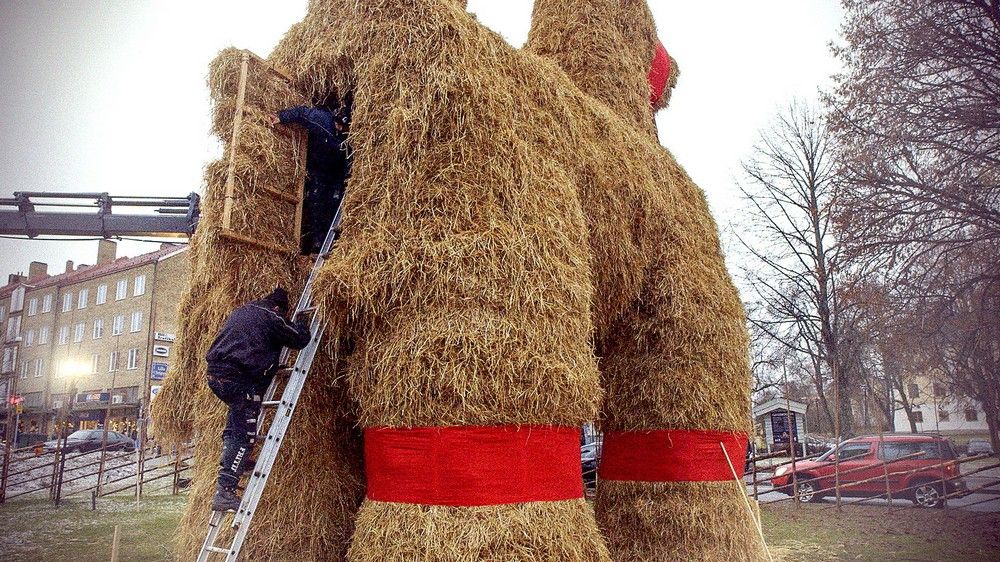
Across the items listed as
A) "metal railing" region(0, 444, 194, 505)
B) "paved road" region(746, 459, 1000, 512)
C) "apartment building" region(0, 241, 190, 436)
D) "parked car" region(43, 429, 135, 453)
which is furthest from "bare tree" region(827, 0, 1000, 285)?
"parked car" region(43, 429, 135, 453)

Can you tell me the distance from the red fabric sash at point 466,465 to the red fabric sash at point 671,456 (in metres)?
1.98

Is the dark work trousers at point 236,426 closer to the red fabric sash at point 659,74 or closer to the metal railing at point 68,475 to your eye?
the red fabric sash at point 659,74

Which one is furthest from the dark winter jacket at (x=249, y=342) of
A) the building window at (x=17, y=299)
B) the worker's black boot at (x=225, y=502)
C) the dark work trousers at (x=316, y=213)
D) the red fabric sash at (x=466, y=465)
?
the building window at (x=17, y=299)

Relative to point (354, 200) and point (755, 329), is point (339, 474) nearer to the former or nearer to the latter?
point (354, 200)

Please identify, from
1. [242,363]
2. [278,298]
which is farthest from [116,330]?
[242,363]

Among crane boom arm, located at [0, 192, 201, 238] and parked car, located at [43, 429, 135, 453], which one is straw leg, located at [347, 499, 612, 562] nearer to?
crane boom arm, located at [0, 192, 201, 238]

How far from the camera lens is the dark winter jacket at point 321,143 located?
13.6ft

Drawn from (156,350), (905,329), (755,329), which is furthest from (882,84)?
(156,350)

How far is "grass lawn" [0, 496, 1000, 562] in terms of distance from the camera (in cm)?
698

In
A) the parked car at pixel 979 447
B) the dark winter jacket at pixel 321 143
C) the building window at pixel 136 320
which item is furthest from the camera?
the building window at pixel 136 320

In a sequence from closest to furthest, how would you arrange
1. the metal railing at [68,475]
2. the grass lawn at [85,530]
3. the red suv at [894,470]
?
the grass lawn at [85,530]
the red suv at [894,470]
the metal railing at [68,475]

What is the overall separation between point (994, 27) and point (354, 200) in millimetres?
7486

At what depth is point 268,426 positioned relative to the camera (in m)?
3.79

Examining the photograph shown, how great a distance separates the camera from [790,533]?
908 cm
